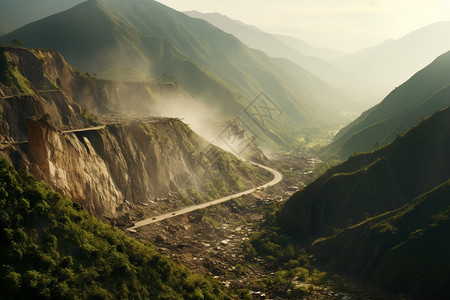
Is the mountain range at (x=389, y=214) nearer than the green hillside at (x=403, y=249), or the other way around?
the green hillside at (x=403, y=249)

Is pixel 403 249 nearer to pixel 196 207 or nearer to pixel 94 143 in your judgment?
pixel 196 207

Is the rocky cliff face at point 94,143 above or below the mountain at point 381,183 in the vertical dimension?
above

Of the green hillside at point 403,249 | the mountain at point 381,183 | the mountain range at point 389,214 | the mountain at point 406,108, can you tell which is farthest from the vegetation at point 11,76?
the mountain at point 406,108

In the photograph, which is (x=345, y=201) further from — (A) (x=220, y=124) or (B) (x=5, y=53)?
(A) (x=220, y=124)

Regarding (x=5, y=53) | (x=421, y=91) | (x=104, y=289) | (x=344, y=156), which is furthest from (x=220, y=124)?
(x=104, y=289)

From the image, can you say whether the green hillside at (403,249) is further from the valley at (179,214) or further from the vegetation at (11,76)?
the vegetation at (11,76)

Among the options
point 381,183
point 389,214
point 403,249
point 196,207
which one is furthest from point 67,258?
point 381,183
